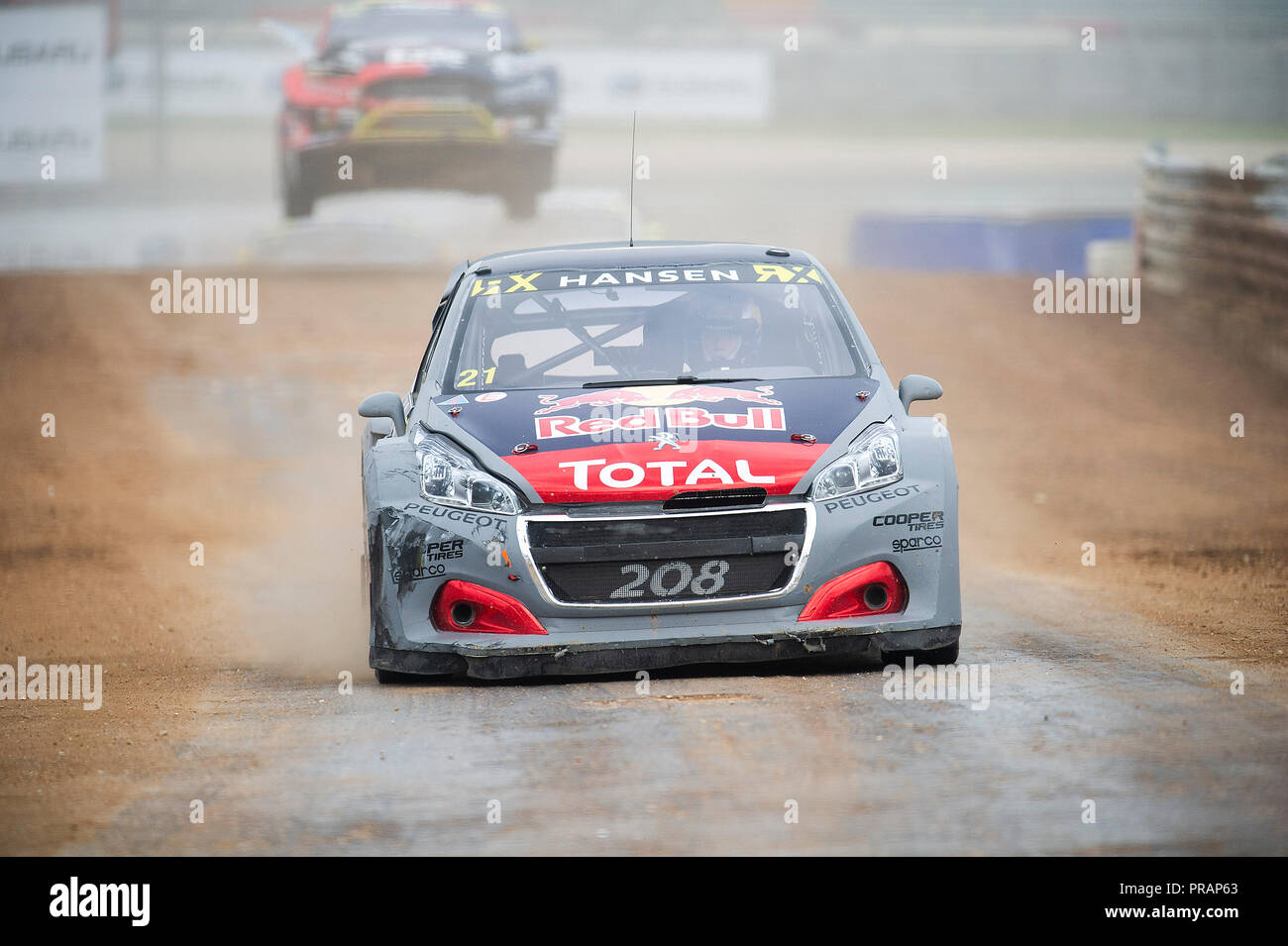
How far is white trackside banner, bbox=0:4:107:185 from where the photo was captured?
2845cm

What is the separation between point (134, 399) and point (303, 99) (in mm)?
6517

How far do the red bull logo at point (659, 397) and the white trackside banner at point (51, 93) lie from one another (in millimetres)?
24946

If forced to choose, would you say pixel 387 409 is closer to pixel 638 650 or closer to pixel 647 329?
pixel 647 329

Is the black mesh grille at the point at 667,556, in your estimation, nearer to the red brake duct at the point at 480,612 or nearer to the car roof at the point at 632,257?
the red brake duct at the point at 480,612

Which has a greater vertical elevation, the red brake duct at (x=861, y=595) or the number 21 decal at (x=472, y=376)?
the number 21 decal at (x=472, y=376)

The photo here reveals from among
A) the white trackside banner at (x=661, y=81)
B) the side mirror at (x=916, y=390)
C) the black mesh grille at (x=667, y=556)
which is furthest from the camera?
the white trackside banner at (x=661, y=81)

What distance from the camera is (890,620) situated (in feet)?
18.5

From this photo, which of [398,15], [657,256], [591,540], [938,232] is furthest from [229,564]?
[938,232]

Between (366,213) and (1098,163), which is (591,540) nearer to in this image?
(366,213)

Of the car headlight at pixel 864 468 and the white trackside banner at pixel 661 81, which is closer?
the car headlight at pixel 864 468

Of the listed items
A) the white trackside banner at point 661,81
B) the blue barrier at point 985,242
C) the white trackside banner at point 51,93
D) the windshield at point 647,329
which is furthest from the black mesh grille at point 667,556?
the white trackside banner at point 661,81

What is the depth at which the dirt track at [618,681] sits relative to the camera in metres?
4.17

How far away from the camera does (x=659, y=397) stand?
6039 millimetres
